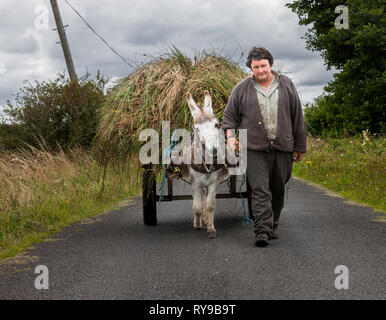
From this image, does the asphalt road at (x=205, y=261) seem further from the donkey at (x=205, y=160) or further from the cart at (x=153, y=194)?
the donkey at (x=205, y=160)

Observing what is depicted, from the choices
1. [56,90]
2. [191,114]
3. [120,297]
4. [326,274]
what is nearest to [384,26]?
[56,90]

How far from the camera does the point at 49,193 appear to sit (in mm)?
10438

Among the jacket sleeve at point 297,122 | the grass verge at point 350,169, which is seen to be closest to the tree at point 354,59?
the grass verge at point 350,169

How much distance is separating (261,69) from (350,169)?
839cm

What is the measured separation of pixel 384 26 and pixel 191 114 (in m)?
15.3

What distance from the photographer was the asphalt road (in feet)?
15.3

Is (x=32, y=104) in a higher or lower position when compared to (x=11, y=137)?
higher

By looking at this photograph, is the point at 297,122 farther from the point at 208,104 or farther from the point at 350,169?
the point at 350,169

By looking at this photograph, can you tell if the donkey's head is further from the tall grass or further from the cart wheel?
the tall grass

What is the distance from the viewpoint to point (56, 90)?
51.8 ft

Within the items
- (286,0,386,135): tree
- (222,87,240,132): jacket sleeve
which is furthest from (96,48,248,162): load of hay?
(286,0,386,135): tree

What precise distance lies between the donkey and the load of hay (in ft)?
1.47

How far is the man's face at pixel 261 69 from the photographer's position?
6.56 m

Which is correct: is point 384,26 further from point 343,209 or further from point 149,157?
point 149,157
